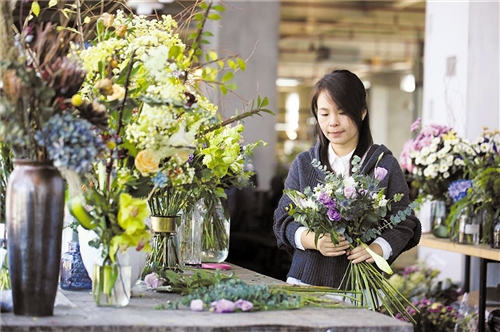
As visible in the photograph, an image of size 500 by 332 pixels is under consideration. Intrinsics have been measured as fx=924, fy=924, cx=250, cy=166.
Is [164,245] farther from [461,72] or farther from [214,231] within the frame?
[461,72]

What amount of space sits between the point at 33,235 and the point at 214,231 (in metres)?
1.02

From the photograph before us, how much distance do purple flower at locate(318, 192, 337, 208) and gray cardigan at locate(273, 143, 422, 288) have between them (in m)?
0.28

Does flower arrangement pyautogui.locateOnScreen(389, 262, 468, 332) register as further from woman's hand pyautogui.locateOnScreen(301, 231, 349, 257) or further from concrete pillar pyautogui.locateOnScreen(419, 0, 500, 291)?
woman's hand pyautogui.locateOnScreen(301, 231, 349, 257)

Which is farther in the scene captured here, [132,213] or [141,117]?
[141,117]

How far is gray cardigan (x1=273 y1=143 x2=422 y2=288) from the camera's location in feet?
9.12

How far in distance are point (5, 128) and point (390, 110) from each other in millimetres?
21729

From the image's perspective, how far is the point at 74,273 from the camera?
225 cm

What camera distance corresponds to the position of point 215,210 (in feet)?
9.09

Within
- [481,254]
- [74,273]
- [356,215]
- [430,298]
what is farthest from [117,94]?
[430,298]

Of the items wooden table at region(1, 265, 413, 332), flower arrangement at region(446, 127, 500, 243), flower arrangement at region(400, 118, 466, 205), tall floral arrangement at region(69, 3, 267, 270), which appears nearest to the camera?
wooden table at region(1, 265, 413, 332)

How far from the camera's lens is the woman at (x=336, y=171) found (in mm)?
2772

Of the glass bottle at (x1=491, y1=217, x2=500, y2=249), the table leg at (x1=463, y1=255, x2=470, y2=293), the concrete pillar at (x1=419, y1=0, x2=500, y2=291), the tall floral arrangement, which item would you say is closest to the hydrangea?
the tall floral arrangement

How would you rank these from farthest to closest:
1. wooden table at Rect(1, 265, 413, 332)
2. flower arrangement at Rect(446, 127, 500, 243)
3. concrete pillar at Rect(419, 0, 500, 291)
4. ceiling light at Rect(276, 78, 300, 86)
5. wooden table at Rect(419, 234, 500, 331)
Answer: ceiling light at Rect(276, 78, 300, 86), concrete pillar at Rect(419, 0, 500, 291), flower arrangement at Rect(446, 127, 500, 243), wooden table at Rect(419, 234, 500, 331), wooden table at Rect(1, 265, 413, 332)

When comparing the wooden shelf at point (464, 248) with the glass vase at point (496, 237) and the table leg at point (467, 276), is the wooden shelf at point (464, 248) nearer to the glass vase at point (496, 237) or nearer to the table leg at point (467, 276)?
the glass vase at point (496, 237)
